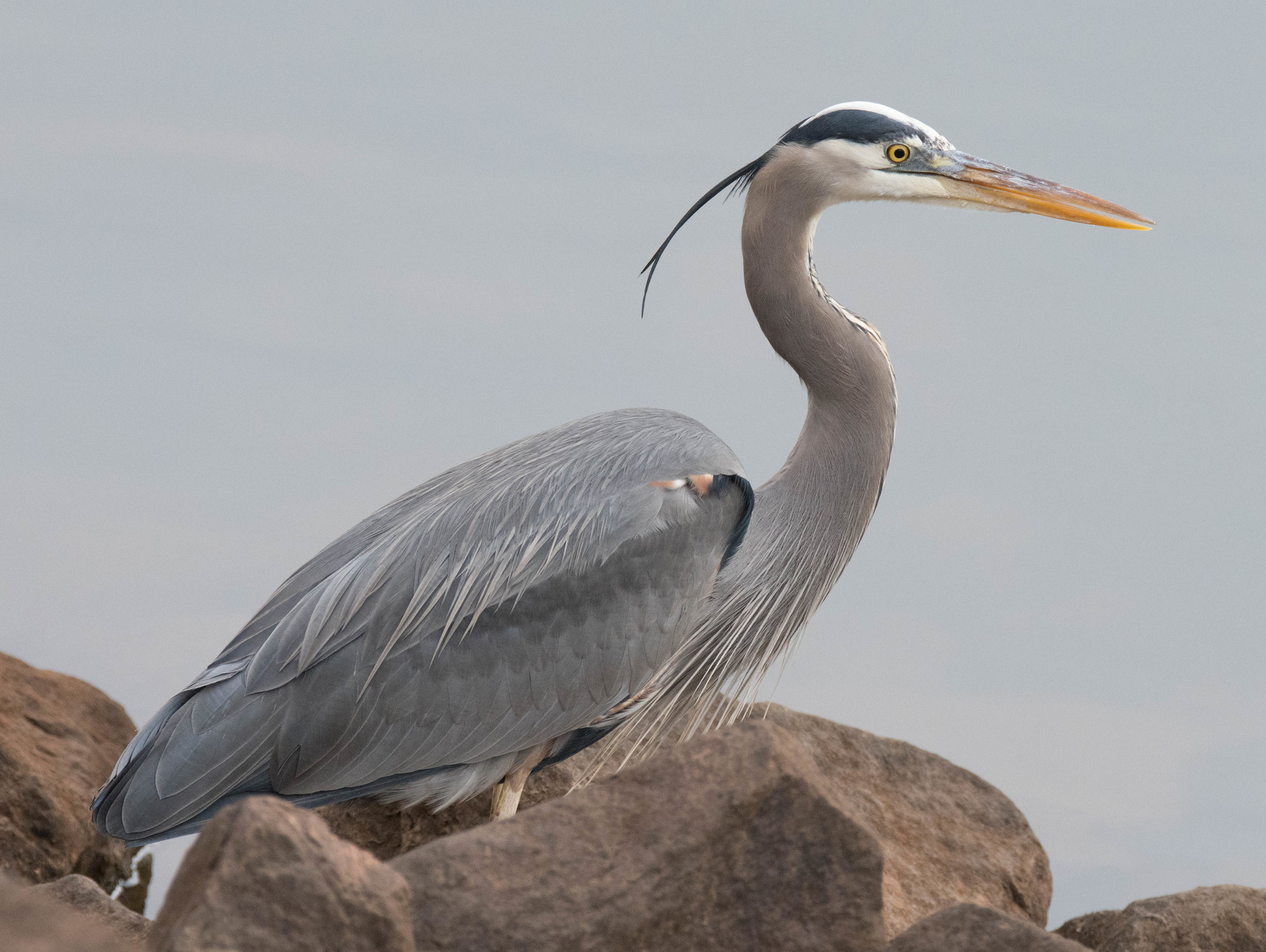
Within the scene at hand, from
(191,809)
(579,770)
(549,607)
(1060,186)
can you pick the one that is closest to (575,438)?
(549,607)

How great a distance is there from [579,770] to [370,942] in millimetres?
3138

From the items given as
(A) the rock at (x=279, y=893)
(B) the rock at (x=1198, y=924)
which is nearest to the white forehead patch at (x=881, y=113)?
(B) the rock at (x=1198, y=924)

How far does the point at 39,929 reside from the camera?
216 cm

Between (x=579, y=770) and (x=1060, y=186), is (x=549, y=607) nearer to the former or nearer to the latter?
(x=579, y=770)

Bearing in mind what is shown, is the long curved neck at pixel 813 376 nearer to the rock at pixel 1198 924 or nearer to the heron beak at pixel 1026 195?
the heron beak at pixel 1026 195

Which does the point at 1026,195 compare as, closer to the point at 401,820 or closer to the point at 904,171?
the point at 904,171

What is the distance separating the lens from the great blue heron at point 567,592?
4340 millimetres

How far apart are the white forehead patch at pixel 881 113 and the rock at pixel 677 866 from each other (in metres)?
2.89

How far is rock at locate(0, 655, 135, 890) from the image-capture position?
227 inches

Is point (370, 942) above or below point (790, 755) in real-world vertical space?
below

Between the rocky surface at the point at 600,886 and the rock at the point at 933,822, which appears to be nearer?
the rocky surface at the point at 600,886

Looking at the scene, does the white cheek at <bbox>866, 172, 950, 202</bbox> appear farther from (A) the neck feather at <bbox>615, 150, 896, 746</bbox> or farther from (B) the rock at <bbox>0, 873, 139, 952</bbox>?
(B) the rock at <bbox>0, 873, 139, 952</bbox>

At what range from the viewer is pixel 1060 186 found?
528 centimetres

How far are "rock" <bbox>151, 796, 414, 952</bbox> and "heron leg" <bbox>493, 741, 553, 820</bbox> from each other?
2.09 meters
